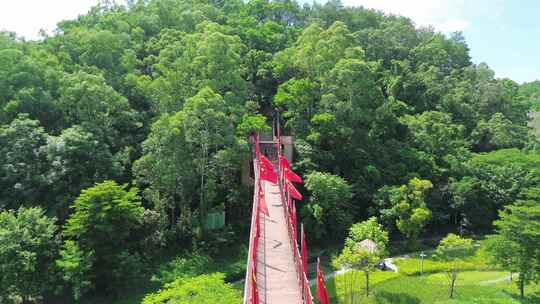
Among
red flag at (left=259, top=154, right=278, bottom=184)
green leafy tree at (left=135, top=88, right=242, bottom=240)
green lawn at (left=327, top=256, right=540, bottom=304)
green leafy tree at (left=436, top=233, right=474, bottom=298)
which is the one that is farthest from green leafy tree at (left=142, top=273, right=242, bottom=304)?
green leafy tree at (left=436, top=233, right=474, bottom=298)

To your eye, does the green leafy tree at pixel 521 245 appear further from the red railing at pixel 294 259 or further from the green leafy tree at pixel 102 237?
the green leafy tree at pixel 102 237

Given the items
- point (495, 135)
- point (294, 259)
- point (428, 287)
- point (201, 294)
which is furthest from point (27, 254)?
point (495, 135)

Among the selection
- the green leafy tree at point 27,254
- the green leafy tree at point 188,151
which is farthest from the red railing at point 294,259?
the green leafy tree at point 27,254

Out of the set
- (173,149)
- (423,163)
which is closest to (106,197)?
(173,149)

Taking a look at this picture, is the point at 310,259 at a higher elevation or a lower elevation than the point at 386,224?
lower

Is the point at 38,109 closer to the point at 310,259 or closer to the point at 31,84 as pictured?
the point at 31,84

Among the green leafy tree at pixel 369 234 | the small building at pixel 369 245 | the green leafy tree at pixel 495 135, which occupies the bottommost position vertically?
the small building at pixel 369 245
